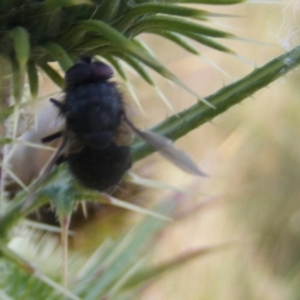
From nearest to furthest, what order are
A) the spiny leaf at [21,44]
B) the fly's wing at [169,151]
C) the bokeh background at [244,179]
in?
the spiny leaf at [21,44], the fly's wing at [169,151], the bokeh background at [244,179]

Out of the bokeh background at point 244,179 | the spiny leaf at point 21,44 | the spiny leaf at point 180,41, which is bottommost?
the bokeh background at point 244,179

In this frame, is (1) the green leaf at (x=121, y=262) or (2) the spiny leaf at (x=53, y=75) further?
(1) the green leaf at (x=121, y=262)

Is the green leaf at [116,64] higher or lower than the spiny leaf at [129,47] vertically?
lower

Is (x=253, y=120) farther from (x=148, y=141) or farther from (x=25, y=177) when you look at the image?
(x=148, y=141)

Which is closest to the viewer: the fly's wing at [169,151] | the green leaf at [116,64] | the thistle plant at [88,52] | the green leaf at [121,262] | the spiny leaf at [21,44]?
the spiny leaf at [21,44]

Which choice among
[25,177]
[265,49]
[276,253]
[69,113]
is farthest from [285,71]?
[276,253]

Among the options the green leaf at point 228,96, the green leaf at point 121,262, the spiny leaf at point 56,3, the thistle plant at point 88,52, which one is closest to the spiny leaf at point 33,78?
the thistle plant at point 88,52

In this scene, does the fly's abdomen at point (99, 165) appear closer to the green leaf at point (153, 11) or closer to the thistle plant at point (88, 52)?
the thistle plant at point (88, 52)
